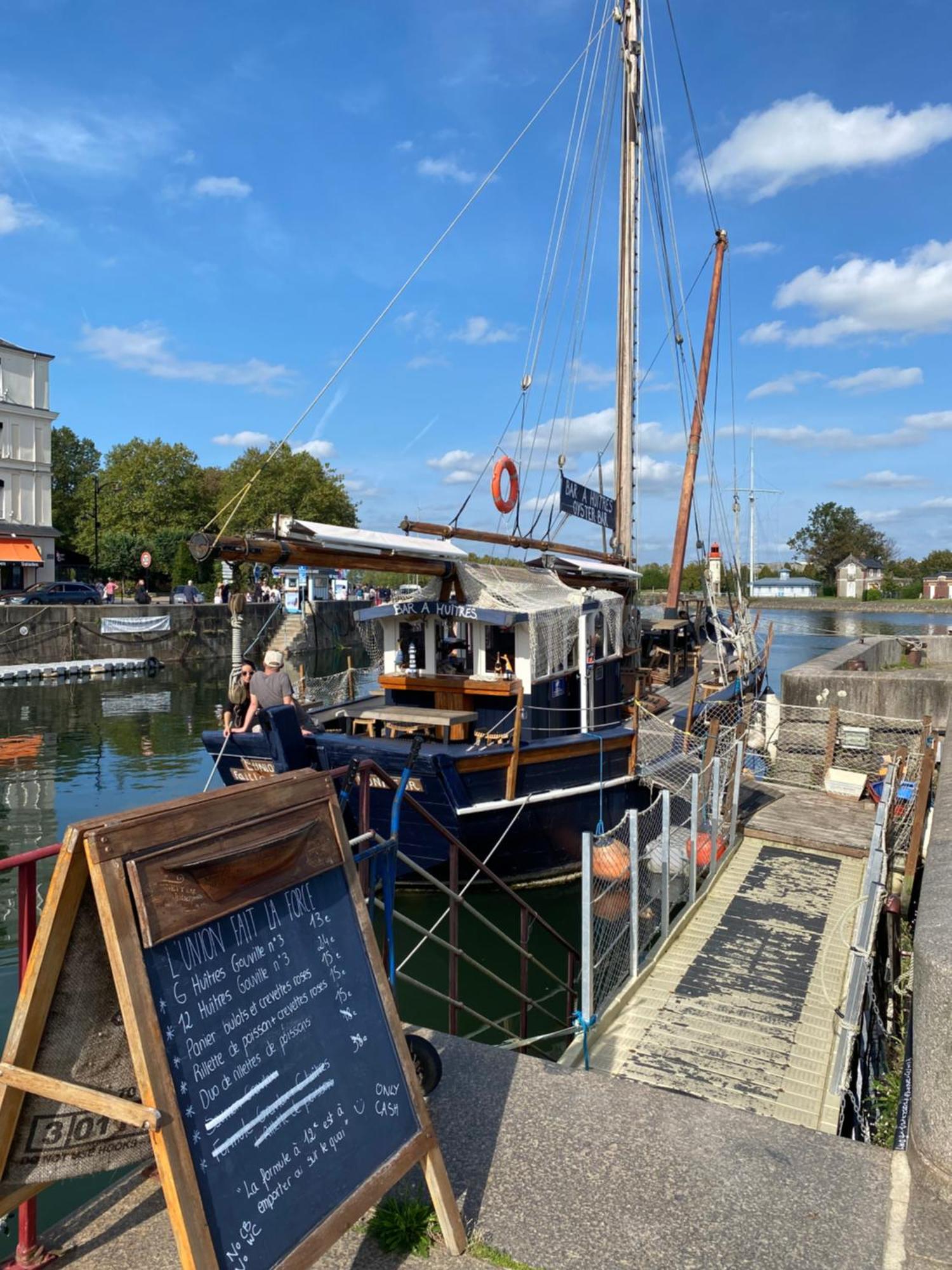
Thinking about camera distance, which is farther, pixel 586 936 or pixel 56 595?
pixel 56 595

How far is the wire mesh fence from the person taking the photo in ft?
21.3

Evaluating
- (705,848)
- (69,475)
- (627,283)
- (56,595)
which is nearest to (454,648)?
(705,848)

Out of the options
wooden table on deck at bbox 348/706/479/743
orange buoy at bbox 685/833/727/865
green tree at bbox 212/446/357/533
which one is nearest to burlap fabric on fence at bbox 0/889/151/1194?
orange buoy at bbox 685/833/727/865

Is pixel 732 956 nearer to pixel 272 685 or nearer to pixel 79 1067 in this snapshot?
pixel 272 685

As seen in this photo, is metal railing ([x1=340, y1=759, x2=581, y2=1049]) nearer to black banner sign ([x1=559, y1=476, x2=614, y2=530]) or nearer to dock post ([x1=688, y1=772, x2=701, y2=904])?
dock post ([x1=688, y1=772, x2=701, y2=904])

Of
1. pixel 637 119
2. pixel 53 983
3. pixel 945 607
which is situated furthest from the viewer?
pixel 945 607

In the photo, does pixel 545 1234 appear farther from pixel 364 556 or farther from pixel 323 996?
pixel 364 556

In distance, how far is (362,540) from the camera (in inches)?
373

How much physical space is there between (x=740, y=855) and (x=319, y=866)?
320 inches

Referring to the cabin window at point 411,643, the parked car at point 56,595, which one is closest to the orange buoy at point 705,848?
the cabin window at point 411,643

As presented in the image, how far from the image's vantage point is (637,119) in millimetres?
20984

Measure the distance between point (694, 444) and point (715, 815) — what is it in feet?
49.3

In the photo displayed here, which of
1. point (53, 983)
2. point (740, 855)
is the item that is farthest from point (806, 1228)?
point (740, 855)

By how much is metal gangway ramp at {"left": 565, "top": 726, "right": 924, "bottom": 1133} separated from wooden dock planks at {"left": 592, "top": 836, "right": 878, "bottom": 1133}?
12mm
